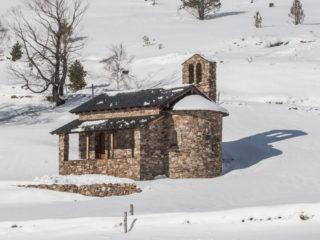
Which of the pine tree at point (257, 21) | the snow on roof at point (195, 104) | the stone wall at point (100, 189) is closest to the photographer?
the stone wall at point (100, 189)

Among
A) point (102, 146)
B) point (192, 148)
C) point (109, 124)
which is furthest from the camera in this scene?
point (102, 146)

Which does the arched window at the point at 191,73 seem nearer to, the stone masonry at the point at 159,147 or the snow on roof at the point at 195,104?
the stone masonry at the point at 159,147

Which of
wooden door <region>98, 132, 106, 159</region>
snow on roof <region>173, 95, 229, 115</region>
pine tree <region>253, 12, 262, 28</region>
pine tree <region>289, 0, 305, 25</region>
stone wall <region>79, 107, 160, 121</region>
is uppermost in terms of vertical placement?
pine tree <region>289, 0, 305, 25</region>

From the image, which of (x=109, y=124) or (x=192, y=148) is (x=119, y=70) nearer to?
(x=109, y=124)

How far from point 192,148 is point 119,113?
186 inches

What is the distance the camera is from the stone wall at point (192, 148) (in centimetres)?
2833

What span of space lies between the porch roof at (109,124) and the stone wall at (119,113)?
1.56ft

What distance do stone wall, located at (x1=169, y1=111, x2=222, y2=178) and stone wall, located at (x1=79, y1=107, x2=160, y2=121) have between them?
1.22 metres

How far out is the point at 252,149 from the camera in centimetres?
3369

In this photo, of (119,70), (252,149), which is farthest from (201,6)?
(252,149)

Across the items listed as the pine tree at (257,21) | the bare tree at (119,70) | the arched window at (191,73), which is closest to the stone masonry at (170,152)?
the arched window at (191,73)

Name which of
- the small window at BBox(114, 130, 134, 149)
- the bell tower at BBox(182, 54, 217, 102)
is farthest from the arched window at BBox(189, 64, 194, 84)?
the small window at BBox(114, 130, 134, 149)

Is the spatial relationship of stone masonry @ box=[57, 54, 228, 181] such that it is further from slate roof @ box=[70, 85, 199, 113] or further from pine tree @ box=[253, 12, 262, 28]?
pine tree @ box=[253, 12, 262, 28]

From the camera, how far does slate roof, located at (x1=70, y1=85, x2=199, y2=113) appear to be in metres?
29.3
